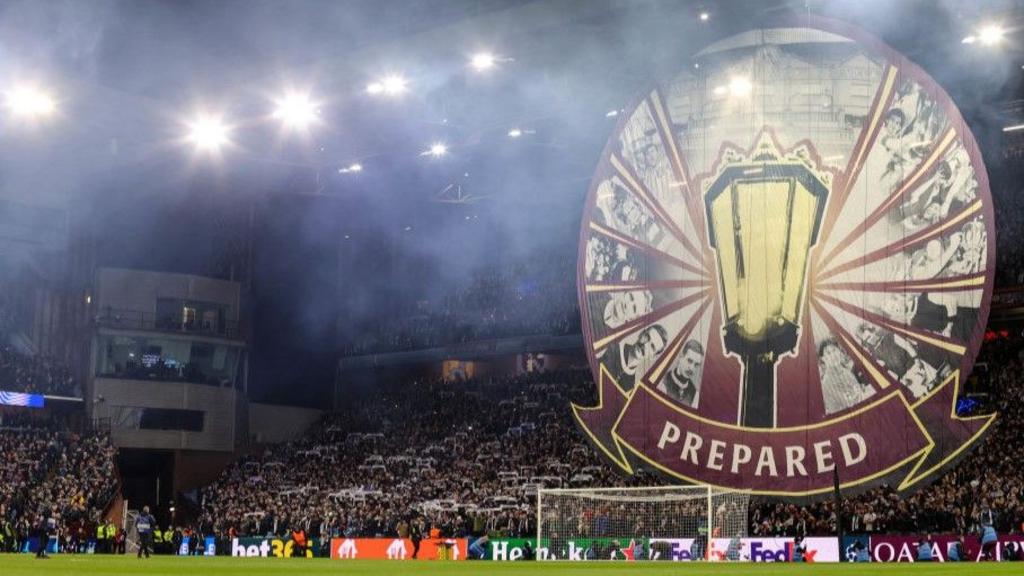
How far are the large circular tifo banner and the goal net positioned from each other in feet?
2.11

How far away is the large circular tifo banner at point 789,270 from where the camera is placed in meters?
26.0

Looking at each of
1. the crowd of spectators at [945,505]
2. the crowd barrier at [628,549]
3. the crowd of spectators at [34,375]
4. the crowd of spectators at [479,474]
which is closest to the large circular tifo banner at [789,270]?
the crowd of spectators at [945,505]

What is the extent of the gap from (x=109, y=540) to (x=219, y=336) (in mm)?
14040

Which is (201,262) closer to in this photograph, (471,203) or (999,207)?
(471,203)

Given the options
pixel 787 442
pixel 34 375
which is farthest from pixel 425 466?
pixel 787 442

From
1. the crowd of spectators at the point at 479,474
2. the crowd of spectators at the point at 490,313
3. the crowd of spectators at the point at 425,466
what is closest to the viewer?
the crowd of spectators at the point at 479,474

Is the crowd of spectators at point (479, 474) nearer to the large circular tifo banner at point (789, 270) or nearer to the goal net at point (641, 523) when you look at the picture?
the goal net at point (641, 523)

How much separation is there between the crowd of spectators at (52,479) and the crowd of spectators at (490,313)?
10732mm

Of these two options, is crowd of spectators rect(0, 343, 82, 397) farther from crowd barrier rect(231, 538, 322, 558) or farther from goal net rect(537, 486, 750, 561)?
goal net rect(537, 486, 750, 561)

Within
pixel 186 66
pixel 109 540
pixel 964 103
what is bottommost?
pixel 109 540

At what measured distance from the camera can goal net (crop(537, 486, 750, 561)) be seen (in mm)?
27875

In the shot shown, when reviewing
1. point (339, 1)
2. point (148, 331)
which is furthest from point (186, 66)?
point (148, 331)

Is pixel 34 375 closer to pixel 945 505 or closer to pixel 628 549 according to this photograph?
pixel 628 549

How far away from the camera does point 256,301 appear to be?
48812mm
